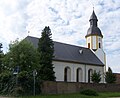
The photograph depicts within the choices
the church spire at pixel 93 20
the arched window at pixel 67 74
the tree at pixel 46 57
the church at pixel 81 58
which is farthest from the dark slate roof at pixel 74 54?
the tree at pixel 46 57

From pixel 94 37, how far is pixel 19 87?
3924 cm

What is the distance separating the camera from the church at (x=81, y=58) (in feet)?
190

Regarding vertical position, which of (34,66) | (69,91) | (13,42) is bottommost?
(69,91)

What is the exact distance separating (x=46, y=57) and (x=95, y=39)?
1153 inches

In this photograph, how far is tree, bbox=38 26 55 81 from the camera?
41906 mm

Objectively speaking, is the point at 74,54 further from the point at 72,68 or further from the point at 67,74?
the point at 67,74

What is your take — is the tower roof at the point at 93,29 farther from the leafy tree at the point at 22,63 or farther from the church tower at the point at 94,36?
the leafy tree at the point at 22,63

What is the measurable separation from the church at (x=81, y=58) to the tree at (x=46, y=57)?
992 centimetres

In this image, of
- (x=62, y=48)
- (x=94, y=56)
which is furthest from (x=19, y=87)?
(x=94, y=56)

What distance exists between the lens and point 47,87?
3959 cm

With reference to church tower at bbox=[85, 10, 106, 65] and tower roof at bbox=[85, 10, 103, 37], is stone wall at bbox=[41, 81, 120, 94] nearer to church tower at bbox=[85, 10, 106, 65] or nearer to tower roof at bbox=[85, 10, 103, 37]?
church tower at bbox=[85, 10, 106, 65]

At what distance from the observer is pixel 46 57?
42.5 metres

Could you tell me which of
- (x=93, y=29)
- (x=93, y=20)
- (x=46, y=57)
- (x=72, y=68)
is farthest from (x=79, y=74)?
(x=46, y=57)

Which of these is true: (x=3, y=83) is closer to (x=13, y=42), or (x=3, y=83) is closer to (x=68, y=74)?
(x=13, y=42)
